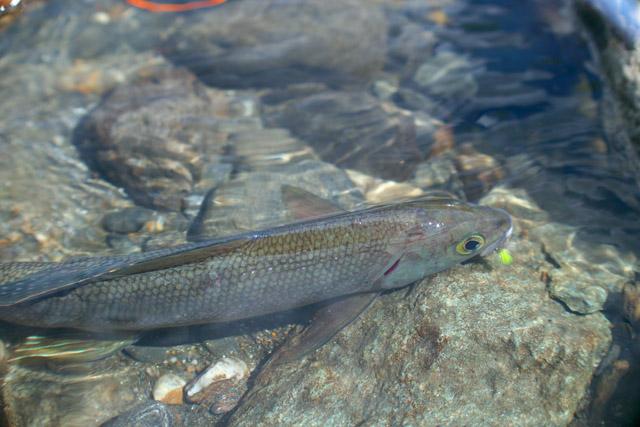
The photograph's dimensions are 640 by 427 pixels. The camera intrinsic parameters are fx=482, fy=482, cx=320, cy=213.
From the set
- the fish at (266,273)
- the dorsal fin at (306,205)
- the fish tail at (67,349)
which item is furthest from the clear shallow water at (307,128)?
the fish at (266,273)

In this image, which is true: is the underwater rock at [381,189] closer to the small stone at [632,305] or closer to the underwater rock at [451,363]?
the underwater rock at [451,363]

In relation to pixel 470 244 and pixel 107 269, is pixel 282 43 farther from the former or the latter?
pixel 107 269

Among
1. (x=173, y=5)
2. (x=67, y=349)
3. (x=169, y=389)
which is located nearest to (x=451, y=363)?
(x=169, y=389)

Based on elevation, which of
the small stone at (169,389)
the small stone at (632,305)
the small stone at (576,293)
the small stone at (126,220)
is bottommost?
the small stone at (169,389)

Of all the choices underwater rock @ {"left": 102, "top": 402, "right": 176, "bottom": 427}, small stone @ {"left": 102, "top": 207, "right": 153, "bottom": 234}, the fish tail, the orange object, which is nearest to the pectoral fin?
underwater rock @ {"left": 102, "top": 402, "right": 176, "bottom": 427}

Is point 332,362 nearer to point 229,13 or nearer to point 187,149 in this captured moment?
point 187,149
